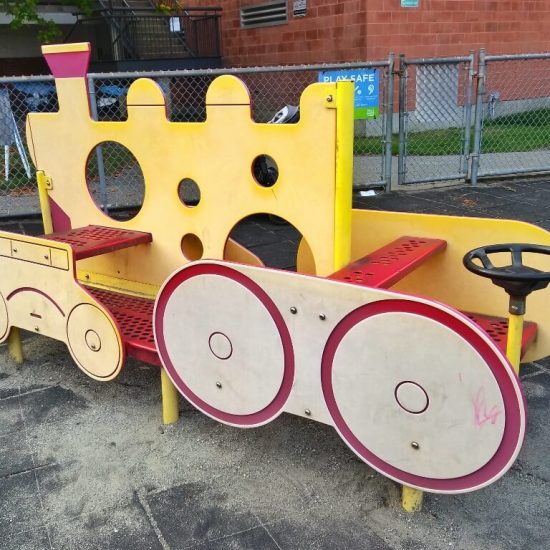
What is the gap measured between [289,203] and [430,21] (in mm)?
9662

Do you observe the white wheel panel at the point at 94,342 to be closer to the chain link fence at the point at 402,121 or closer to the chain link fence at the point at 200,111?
the chain link fence at the point at 200,111

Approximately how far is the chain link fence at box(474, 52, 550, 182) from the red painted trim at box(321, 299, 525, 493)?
5901mm

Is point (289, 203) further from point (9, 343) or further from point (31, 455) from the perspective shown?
point (9, 343)

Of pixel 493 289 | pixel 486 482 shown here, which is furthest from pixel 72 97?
pixel 486 482

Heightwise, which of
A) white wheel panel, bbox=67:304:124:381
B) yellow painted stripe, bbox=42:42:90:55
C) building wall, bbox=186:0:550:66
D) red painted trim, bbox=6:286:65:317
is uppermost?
building wall, bbox=186:0:550:66

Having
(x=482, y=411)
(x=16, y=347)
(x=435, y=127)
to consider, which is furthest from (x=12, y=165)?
(x=482, y=411)

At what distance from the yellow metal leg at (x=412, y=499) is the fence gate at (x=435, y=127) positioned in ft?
17.9

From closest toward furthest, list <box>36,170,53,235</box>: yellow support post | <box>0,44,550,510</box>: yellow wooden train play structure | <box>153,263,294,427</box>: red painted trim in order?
<box>0,44,550,510</box>: yellow wooden train play structure, <box>153,263,294,427</box>: red painted trim, <box>36,170,53,235</box>: yellow support post

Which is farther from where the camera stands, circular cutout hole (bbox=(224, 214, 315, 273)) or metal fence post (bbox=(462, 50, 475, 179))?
metal fence post (bbox=(462, 50, 475, 179))

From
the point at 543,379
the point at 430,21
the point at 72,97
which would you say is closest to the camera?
the point at 543,379

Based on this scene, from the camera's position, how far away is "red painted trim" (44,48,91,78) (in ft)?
11.2

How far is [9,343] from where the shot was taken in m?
3.56

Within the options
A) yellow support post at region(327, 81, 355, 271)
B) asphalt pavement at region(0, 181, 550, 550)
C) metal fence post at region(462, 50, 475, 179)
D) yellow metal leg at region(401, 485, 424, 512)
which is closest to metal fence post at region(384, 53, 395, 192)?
metal fence post at region(462, 50, 475, 179)

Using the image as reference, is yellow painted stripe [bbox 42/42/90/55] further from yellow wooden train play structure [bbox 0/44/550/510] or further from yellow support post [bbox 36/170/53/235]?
yellow support post [bbox 36/170/53/235]
